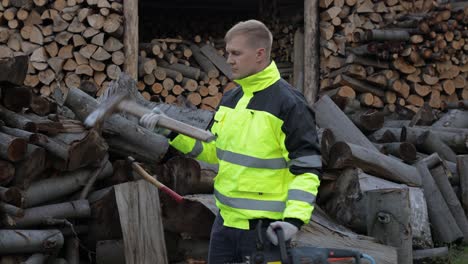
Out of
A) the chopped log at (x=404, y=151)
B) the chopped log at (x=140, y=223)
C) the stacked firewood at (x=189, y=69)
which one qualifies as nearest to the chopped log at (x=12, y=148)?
the chopped log at (x=140, y=223)

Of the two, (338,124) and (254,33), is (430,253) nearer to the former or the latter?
(338,124)

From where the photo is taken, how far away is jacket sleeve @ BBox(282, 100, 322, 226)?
10.6ft

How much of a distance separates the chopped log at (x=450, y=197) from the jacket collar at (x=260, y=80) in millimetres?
4000

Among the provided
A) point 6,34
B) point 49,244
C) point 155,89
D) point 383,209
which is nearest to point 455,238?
point 383,209

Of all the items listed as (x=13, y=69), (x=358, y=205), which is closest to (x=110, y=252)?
(x=13, y=69)

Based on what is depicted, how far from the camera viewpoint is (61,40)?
8828 millimetres

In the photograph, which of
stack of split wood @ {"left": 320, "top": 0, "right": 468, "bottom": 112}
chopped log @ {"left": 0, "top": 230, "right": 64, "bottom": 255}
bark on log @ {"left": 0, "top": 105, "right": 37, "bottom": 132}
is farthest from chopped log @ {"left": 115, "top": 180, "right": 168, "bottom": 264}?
stack of split wood @ {"left": 320, "top": 0, "right": 468, "bottom": 112}

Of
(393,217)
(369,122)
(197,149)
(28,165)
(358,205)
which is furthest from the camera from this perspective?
(369,122)

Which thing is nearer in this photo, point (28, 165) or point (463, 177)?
point (28, 165)

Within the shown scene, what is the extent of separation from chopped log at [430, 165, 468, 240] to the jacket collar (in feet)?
13.1

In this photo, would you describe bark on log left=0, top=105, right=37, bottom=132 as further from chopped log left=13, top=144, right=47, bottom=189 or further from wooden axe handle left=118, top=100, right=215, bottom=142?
wooden axe handle left=118, top=100, right=215, bottom=142

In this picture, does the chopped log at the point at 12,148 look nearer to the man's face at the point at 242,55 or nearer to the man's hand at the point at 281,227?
the man's face at the point at 242,55

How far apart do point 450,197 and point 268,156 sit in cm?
416

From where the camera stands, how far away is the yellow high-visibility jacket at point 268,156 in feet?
10.8
